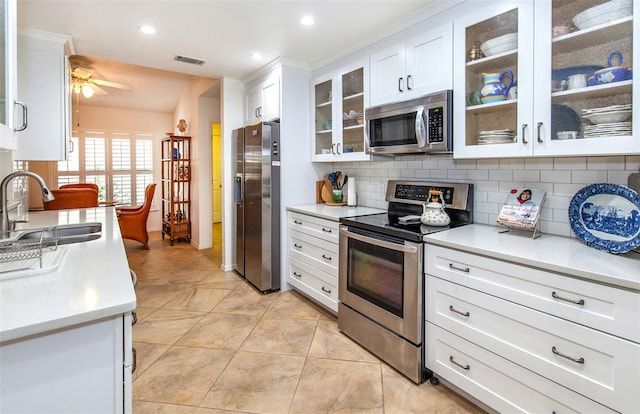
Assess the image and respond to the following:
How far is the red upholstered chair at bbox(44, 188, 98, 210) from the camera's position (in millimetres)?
4137

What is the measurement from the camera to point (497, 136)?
1991mm

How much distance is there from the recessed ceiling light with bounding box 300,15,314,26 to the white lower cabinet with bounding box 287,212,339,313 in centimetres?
155

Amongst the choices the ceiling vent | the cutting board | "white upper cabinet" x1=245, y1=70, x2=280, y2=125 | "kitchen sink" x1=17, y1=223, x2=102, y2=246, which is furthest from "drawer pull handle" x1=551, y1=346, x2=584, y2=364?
the ceiling vent

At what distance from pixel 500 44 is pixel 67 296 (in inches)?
91.4

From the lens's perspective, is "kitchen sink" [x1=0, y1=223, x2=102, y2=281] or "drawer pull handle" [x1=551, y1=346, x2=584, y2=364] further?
"drawer pull handle" [x1=551, y1=346, x2=584, y2=364]

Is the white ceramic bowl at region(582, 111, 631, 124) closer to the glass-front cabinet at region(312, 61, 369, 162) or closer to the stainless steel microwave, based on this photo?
the stainless steel microwave

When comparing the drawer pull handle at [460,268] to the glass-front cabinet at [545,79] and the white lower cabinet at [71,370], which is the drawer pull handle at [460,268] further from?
the white lower cabinet at [71,370]

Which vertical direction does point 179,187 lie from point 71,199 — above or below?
above

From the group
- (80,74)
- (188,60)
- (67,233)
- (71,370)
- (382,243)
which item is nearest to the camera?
(71,370)

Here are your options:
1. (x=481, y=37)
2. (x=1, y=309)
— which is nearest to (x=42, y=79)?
(x=1, y=309)

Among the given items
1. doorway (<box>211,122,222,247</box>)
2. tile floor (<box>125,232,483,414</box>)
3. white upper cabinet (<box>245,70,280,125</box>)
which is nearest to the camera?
tile floor (<box>125,232,483,414</box>)

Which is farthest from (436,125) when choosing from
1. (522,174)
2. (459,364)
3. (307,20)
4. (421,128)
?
(459,364)

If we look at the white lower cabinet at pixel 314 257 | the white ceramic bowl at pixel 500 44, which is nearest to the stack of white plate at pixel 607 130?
the white ceramic bowl at pixel 500 44

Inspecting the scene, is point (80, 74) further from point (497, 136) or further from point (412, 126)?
point (497, 136)
